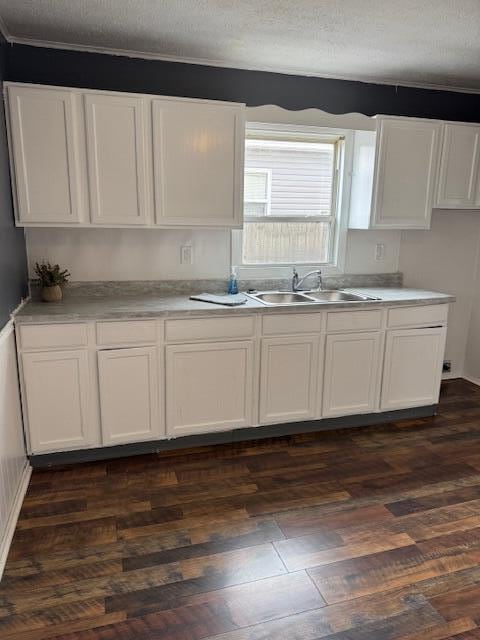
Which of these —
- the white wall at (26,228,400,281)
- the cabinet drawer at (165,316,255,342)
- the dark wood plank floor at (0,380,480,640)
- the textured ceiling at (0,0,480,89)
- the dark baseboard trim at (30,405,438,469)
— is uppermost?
the textured ceiling at (0,0,480,89)

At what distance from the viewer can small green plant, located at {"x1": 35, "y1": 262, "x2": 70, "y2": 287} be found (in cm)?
276

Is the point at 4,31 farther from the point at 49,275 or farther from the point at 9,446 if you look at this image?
the point at 9,446

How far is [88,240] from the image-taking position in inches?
118

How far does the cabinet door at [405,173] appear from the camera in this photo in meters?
3.15

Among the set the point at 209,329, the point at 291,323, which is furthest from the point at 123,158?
the point at 291,323

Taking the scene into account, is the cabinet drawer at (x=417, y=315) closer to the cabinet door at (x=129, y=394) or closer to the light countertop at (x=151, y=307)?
the light countertop at (x=151, y=307)

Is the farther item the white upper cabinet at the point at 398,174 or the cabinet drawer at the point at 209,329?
the white upper cabinet at the point at 398,174

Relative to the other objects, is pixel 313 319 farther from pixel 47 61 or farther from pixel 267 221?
pixel 47 61

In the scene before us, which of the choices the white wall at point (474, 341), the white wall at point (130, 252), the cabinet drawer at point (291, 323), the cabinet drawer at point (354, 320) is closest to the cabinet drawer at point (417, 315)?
the cabinet drawer at point (354, 320)

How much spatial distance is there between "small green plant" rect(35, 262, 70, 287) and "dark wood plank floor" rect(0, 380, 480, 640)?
3.66ft

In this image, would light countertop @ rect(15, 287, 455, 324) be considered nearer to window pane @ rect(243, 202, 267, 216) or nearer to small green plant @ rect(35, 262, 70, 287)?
small green plant @ rect(35, 262, 70, 287)

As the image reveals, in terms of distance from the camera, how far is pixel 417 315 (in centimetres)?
315

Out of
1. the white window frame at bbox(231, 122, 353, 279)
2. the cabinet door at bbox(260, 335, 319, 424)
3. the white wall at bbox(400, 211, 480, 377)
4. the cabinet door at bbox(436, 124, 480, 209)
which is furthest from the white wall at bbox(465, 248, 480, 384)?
the cabinet door at bbox(260, 335, 319, 424)

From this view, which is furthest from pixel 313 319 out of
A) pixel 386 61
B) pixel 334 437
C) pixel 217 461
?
pixel 386 61
